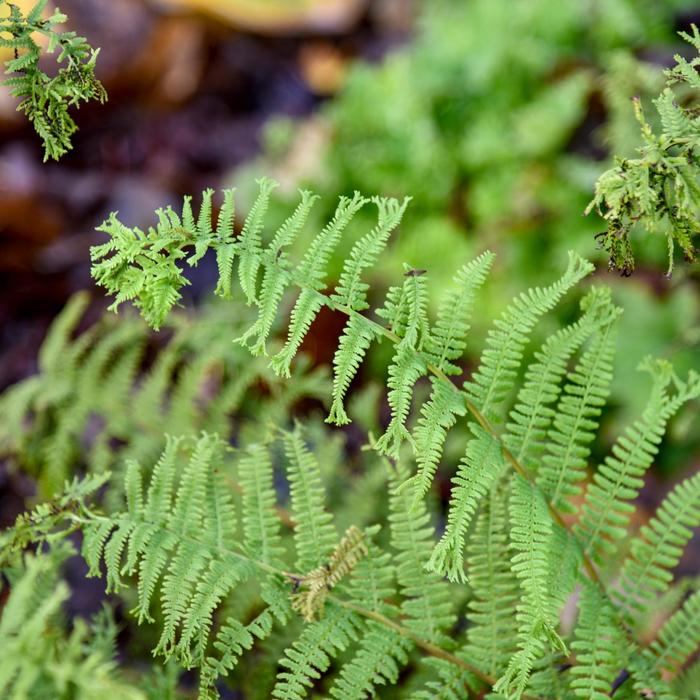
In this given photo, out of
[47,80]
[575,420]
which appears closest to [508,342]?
[575,420]

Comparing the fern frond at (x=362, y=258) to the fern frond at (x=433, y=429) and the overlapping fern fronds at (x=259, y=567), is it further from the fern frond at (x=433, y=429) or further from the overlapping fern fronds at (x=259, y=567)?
the overlapping fern fronds at (x=259, y=567)

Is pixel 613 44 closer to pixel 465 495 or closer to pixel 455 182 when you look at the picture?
pixel 455 182

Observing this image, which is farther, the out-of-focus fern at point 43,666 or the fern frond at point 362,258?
the fern frond at point 362,258

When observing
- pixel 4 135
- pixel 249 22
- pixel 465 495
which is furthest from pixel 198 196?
pixel 465 495

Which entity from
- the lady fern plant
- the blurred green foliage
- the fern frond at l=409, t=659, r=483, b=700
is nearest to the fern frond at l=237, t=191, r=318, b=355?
the lady fern plant

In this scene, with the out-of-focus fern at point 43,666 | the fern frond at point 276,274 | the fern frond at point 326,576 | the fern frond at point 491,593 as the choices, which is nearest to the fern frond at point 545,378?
the fern frond at point 491,593

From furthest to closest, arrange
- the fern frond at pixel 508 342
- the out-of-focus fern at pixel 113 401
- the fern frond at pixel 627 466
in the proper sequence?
1. the out-of-focus fern at pixel 113 401
2. the fern frond at pixel 627 466
3. the fern frond at pixel 508 342

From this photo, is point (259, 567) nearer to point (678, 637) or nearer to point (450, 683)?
point (450, 683)
